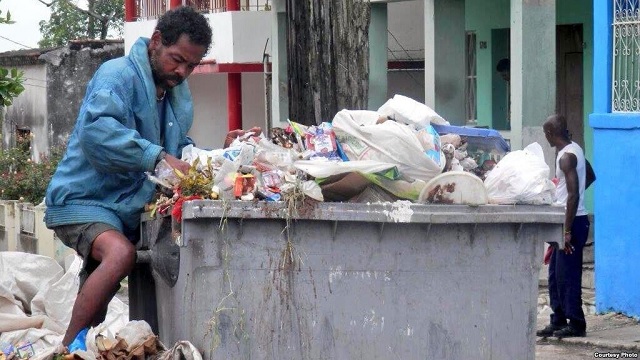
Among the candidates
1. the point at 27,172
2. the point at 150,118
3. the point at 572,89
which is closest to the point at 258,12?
the point at 27,172

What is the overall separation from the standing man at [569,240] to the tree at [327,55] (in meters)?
1.99

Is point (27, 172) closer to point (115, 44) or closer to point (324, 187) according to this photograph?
point (115, 44)

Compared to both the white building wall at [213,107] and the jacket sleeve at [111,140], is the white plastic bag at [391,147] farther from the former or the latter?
the white building wall at [213,107]

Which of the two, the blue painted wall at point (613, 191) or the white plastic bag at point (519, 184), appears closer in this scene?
the white plastic bag at point (519, 184)

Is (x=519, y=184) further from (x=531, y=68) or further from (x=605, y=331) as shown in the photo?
(x=531, y=68)

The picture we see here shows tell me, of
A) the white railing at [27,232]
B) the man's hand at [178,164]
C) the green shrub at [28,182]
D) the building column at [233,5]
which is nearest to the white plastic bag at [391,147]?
the man's hand at [178,164]

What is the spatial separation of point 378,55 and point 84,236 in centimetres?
779

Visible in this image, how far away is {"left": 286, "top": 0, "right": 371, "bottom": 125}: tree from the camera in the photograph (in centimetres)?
672

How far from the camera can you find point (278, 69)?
1406cm

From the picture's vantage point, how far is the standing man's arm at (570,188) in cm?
805

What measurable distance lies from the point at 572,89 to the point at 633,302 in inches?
176

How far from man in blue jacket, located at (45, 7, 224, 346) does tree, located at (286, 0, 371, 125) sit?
153cm

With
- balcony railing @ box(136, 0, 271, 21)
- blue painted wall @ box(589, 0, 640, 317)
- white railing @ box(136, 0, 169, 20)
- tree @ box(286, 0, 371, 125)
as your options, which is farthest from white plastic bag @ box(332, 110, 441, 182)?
white railing @ box(136, 0, 169, 20)

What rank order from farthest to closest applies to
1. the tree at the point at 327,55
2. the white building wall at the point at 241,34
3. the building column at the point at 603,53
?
the white building wall at the point at 241,34 < the building column at the point at 603,53 < the tree at the point at 327,55
